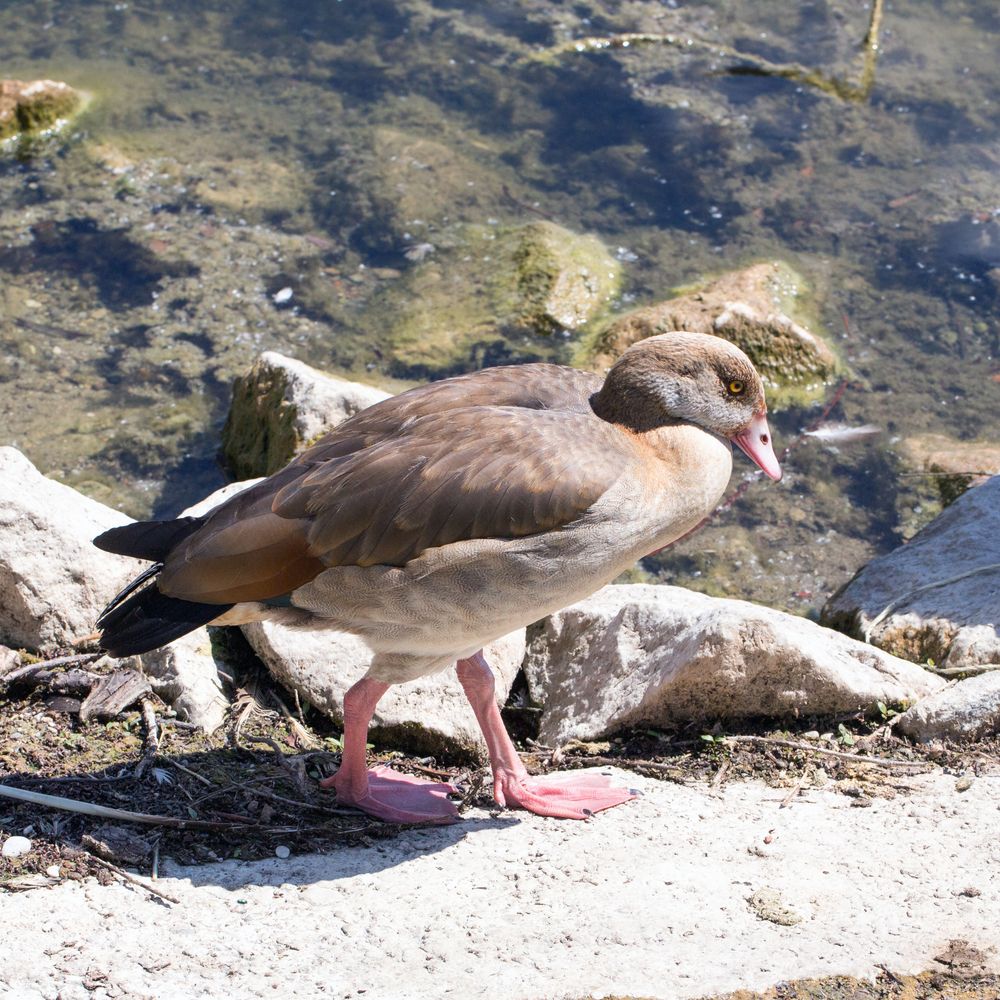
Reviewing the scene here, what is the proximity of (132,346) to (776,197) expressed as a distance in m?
5.11

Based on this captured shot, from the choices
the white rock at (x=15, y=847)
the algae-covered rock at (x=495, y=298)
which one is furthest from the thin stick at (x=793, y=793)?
the algae-covered rock at (x=495, y=298)

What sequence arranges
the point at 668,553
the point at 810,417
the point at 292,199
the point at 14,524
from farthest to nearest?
the point at 292,199 < the point at 810,417 < the point at 668,553 < the point at 14,524

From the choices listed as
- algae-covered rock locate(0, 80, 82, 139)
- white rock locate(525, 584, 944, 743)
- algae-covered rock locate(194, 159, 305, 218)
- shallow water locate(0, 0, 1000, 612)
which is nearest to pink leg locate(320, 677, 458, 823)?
white rock locate(525, 584, 944, 743)

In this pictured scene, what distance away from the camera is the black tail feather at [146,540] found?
4301 mm

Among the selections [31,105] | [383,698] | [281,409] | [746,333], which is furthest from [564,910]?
[31,105]

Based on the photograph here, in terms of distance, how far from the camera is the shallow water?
25.2ft

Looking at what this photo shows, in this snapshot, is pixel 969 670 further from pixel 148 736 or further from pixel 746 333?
pixel 746 333

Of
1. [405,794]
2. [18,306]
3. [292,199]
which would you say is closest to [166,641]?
[405,794]

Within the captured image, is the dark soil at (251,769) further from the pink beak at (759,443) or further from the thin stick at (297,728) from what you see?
the pink beak at (759,443)

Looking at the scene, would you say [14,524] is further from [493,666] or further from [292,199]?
[292,199]

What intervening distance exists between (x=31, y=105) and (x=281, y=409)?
5.42 m

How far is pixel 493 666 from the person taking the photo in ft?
16.6

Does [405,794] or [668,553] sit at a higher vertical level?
[405,794]

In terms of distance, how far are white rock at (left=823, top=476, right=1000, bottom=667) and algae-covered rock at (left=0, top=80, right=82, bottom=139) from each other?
7.63 metres
